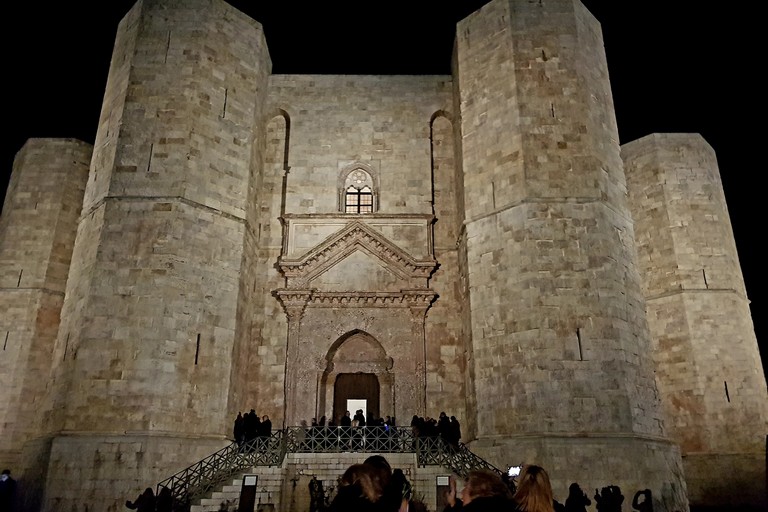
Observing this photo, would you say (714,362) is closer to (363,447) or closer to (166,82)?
(363,447)

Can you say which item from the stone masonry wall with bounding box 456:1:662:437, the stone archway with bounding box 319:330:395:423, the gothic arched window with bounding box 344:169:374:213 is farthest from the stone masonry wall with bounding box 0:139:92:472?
the stone masonry wall with bounding box 456:1:662:437

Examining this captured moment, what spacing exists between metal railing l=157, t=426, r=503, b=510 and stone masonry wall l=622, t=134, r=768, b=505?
24.3 feet

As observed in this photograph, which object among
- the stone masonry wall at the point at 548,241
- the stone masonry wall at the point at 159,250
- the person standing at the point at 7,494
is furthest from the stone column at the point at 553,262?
the person standing at the point at 7,494

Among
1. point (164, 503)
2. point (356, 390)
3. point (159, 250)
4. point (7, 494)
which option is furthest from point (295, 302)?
point (7, 494)

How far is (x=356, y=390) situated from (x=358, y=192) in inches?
223

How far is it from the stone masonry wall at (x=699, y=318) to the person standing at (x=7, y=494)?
16.3 metres

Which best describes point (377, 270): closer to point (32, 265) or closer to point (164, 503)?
point (164, 503)

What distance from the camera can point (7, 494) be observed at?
1252 centimetres

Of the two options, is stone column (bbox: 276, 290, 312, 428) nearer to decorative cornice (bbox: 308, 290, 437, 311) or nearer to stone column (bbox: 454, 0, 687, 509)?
decorative cornice (bbox: 308, 290, 437, 311)

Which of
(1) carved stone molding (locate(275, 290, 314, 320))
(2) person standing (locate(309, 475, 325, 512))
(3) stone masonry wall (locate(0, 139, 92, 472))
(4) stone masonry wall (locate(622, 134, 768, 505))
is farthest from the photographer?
(3) stone masonry wall (locate(0, 139, 92, 472))

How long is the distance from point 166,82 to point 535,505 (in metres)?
14.4

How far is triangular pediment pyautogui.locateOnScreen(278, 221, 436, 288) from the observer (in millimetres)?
15688

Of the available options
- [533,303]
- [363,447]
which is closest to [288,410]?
[363,447]

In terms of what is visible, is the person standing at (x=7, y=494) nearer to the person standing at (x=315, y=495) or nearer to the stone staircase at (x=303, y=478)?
the stone staircase at (x=303, y=478)
